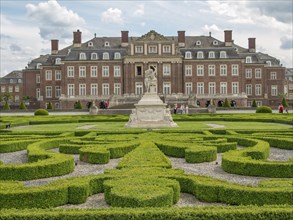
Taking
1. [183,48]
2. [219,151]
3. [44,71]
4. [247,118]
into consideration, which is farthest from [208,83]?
[219,151]

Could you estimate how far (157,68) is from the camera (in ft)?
215

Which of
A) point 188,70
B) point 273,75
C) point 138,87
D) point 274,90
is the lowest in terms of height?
point 274,90

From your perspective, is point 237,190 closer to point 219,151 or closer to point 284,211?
point 284,211

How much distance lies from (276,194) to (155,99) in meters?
18.5

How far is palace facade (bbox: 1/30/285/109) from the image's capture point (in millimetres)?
65438

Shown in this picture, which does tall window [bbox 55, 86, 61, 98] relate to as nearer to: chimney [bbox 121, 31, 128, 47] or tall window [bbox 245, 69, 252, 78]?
chimney [bbox 121, 31, 128, 47]

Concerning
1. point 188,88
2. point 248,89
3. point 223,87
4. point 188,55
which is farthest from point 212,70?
point 248,89

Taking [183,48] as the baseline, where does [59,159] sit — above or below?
below

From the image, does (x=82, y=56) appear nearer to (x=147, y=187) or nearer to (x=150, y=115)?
(x=150, y=115)

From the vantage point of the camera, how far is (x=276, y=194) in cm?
762

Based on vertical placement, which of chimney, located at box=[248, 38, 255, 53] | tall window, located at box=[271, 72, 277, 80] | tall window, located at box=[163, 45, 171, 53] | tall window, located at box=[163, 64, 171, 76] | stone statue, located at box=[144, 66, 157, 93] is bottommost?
stone statue, located at box=[144, 66, 157, 93]

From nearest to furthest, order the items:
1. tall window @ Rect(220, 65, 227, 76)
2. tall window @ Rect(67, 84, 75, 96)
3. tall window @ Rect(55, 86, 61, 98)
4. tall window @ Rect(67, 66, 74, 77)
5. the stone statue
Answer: the stone statue
tall window @ Rect(220, 65, 227, 76)
tall window @ Rect(67, 66, 74, 77)
tall window @ Rect(67, 84, 75, 96)
tall window @ Rect(55, 86, 61, 98)

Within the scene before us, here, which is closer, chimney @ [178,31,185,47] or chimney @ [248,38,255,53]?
chimney @ [178,31,185,47]

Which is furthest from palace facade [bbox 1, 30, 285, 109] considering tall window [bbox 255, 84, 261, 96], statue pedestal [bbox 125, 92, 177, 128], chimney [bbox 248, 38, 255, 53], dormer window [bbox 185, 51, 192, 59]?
statue pedestal [bbox 125, 92, 177, 128]
